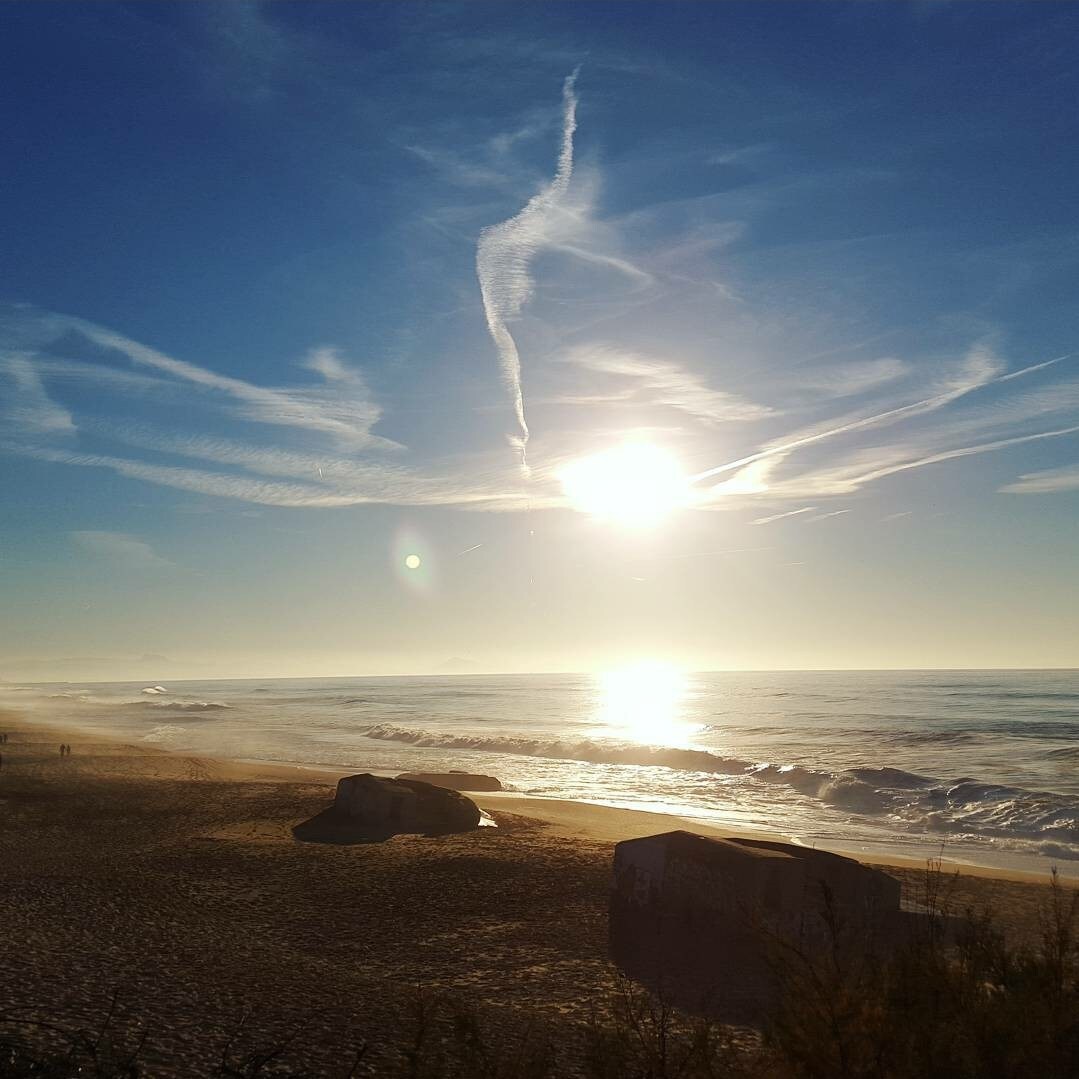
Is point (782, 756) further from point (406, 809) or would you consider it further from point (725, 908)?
point (725, 908)

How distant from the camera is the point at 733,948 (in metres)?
10.8

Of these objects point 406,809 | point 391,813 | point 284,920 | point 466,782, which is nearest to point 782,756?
point 466,782

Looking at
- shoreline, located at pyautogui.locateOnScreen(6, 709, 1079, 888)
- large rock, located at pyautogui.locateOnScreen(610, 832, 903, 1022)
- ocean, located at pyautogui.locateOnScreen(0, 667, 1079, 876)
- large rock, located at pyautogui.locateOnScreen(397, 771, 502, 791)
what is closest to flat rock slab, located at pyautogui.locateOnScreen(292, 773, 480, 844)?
shoreline, located at pyautogui.locateOnScreen(6, 709, 1079, 888)

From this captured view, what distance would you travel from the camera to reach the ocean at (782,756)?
77.1 ft

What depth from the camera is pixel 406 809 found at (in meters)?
18.9

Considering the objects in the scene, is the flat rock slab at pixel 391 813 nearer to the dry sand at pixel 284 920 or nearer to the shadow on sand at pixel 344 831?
the shadow on sand at pixel 344 831

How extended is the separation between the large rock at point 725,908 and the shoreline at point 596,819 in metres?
1.13

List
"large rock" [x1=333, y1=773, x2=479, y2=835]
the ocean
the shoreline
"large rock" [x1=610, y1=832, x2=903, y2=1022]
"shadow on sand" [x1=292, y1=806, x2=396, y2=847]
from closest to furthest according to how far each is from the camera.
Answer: "large rock" [x1=610, y1=832, x2=903, y2=1022], "shadow on sand" [x1=292, y1=806, x2=396, y2=847], the shoreline, "large rock" [x1=333, y1=773, x2=479, y2=835], the ocean

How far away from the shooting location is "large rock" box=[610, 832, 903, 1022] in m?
10.1

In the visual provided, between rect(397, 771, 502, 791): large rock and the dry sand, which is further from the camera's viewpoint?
rect(397, 771, 502, 791): large rock

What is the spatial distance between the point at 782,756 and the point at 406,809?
26.7 m

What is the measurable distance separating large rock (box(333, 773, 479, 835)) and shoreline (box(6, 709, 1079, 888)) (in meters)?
2.21

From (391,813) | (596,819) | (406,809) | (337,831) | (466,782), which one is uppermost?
(406,809)

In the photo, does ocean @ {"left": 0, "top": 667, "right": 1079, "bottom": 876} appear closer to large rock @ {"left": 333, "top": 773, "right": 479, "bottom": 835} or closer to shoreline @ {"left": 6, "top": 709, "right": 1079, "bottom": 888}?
shoreline @ {"left": 6, "top": 709, "right": 1079, "bottom": 888}
